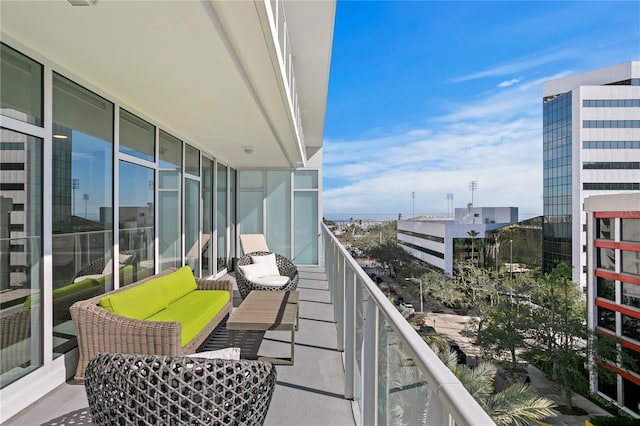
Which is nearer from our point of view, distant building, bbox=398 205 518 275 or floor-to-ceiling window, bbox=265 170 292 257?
floor-to-ceiling window, bbox=265 170 292 257

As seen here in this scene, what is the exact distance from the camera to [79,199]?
10.5ft

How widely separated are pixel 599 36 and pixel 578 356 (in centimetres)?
4359

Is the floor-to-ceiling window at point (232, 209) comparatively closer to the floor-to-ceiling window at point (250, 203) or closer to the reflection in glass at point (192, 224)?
the floor-to-ceiling window at point (250, 203)

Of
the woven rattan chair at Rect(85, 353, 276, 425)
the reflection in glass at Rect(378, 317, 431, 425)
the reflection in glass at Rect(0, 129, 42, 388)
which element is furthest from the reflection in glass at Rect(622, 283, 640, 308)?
the reflection in glass at Rect(0, 129, 42, 388)

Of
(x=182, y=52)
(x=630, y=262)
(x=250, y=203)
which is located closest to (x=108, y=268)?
(x=182, y=52)

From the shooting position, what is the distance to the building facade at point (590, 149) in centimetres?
3450

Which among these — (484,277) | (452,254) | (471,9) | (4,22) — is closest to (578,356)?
(484,277)

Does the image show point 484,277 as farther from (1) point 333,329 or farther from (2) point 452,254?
(1) point 333,329

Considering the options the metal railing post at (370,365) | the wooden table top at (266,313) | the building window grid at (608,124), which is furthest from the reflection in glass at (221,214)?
the building window grid at (608,124)

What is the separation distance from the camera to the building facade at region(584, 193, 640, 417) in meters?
16.0

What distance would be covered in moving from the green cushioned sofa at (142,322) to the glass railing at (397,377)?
141 cm

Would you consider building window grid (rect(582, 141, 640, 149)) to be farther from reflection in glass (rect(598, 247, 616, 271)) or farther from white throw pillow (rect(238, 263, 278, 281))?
white throw pillow (rect(238, 263, 278, 281))

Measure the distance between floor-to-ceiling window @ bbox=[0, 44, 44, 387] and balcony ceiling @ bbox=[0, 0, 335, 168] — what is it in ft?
0.82

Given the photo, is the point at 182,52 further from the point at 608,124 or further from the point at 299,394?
the point at 608,124
